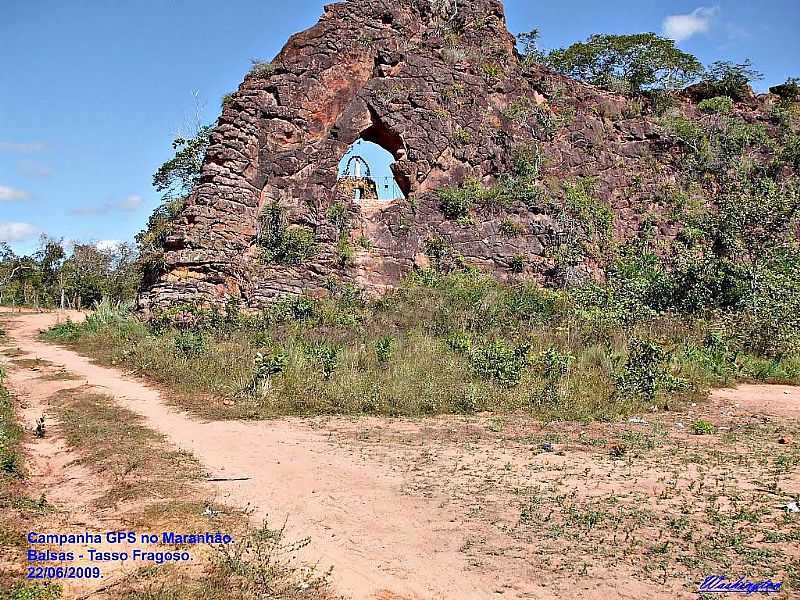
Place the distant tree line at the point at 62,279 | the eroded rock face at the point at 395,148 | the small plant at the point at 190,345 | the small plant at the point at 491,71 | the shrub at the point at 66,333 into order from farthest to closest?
1. the distant tree line at the point at 62,279
2. the small plant at the point at 491,71
3. the shrub at the point at 66,333
4. the eroded rock face at the point at 395,148
5. the small plant at the point at 190,345

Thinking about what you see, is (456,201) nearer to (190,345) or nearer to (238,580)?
(190,345)

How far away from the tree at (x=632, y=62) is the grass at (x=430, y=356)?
41.8 feet

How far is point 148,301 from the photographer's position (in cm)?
1403

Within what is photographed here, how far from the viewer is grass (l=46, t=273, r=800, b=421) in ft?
26.1

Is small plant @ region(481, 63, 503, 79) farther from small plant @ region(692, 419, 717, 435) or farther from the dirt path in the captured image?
the dirt path

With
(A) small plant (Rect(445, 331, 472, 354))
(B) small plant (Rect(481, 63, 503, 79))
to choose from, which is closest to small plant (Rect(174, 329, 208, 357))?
(A) small plant (Rect(445, 331, 472, 354))

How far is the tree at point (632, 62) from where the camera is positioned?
23.2 m

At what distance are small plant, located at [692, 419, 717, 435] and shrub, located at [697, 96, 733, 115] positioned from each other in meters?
18.5

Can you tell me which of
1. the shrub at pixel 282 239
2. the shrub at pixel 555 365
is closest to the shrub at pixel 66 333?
the shrub at pixel 282 239

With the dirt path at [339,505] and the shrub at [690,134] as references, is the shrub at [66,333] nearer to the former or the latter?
the dirt path at [339,505]

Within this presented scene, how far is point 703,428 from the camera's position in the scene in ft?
21.8

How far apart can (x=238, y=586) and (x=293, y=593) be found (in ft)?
0.98

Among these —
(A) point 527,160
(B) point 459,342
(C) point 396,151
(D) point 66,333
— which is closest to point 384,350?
(B) point 459,342

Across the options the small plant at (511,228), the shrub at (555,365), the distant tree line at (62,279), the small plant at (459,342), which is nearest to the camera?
the shrub at (555,365)
